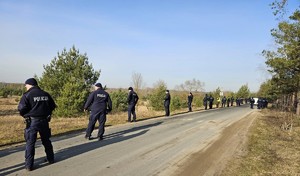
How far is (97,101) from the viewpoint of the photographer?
37.6ft

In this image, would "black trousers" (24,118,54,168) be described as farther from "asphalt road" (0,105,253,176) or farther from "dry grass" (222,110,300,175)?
"dry grass" (222,110,300,175)

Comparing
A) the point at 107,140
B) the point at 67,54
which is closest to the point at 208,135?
the point at 107,140

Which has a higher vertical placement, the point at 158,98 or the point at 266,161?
the point at 158,98

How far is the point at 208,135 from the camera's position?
13.5 metres

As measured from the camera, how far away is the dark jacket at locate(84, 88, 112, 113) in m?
11.4

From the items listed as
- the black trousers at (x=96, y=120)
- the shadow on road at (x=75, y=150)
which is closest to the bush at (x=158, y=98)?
the shadow on road at (x=75, y=150)

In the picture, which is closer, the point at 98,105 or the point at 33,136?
the point at 33,136

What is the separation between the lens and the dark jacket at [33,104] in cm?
704

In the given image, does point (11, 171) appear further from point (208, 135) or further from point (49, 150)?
point (208, 135)

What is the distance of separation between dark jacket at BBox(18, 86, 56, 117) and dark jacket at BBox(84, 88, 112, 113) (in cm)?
404

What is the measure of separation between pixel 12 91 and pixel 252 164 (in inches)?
3360

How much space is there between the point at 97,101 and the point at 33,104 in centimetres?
438

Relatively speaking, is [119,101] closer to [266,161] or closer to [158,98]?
[158,98]

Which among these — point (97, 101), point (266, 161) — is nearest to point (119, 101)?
point (97, 101)
